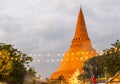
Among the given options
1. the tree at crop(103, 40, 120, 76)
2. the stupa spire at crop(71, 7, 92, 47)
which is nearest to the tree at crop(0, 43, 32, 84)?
the tree at crop(103, 40, 120, 76)

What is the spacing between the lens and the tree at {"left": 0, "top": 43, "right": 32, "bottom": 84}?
5259 cm

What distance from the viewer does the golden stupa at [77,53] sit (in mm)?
104750

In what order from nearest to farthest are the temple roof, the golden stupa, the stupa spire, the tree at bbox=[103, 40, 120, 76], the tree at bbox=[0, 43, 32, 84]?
the tree at bbox=[0, 43, 32, 84]
the tree at bbox=[103, 40, 120, 76]
the golden stupa
the stupa spire
the temple roof

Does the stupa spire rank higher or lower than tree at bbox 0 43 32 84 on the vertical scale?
higher

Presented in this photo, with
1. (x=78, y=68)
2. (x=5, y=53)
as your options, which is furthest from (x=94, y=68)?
(x=5, y=53)

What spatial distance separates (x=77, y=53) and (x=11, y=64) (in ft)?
175

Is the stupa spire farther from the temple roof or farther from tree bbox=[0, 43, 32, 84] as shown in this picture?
tree bbox=[0, 43, 32, 84]

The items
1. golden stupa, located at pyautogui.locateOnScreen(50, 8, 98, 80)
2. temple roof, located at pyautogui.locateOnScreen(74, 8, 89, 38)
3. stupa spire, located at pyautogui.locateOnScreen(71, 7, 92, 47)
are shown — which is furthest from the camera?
temple roof, located at pyautogui.locateOnScreen(74, 8, 89, 38)

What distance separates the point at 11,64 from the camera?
A: 53281 millimetres

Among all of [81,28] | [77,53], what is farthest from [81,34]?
[77,53]

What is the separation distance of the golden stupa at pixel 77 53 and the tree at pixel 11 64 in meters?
44.0

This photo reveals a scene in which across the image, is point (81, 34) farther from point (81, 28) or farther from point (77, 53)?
point (77, 53)

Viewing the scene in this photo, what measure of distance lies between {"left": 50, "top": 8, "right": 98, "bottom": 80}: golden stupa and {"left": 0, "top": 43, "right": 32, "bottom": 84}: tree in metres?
44.0

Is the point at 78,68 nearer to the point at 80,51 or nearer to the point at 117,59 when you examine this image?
the point at 80,51
